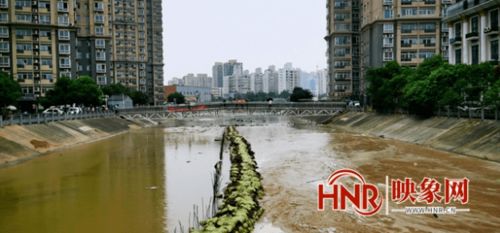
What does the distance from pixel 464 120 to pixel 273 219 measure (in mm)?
34685

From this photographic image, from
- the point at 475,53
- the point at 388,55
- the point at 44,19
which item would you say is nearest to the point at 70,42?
the point at 44,19

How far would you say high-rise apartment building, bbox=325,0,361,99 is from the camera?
4916 inches

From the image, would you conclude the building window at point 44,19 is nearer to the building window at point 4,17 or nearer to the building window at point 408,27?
the building window at point 4,17

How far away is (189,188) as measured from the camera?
26.9 meters

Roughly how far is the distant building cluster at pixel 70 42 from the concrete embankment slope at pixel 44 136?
24734 millimetres

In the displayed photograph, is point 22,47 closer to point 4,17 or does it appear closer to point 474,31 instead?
point 4,17

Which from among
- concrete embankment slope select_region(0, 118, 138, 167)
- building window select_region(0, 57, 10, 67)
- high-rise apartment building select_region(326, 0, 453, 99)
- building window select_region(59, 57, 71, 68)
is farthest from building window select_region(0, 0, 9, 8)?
high-rise apartment building select_region(326, 0, 453, 99)

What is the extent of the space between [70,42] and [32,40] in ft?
25.8

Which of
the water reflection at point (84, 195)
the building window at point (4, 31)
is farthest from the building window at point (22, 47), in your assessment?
the water reflection at point (84, 195)

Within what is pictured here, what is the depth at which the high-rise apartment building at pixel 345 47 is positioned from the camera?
124875 millimetres

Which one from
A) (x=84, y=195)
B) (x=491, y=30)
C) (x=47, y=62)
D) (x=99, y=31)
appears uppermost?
(x=99, y=31)

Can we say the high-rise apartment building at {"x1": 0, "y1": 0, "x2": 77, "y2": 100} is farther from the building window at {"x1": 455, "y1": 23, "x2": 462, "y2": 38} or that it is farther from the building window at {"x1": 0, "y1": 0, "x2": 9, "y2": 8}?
the building window at {"x1": 455, "y1": 23, "x2": 462, "y2": 38}

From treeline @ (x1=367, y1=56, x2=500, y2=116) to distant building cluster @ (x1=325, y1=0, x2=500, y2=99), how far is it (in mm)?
5717

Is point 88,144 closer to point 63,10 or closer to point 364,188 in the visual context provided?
point 364,188
